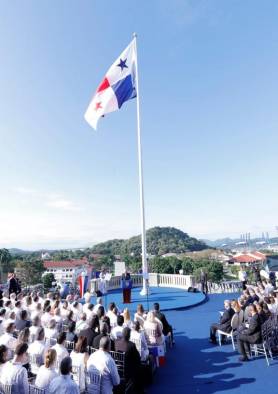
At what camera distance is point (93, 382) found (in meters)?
4.29

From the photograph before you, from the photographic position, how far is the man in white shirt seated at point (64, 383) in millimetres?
3617

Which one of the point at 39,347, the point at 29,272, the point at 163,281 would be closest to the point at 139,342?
the point at 39,347

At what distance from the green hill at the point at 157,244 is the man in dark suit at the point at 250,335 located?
343 feet

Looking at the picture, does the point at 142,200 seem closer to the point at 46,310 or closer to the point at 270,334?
the point at 46,310

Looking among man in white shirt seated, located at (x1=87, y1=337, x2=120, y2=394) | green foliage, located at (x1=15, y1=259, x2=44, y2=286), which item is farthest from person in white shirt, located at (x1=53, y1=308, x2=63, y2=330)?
green foliage, located at (x1=15, y1=259, x2=44, y2=286)

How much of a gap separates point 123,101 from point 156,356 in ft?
38.3

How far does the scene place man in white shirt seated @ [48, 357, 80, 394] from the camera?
11.9 feet

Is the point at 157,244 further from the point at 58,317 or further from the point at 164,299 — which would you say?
the point at 58,317

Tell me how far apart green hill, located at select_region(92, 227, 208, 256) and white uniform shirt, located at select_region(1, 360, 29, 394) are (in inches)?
A: 4234

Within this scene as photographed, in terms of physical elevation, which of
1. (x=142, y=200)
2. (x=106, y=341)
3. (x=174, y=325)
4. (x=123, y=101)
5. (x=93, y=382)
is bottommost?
Answer: (x=174, y=325)

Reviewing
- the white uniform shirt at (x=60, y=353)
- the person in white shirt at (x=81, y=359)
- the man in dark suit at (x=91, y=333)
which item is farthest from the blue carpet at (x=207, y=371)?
the white uniform shirt at (x=60, y=353)

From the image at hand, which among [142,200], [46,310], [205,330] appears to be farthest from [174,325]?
[142,200]

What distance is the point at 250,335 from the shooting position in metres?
6.77

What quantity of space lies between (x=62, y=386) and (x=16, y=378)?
657 mm
